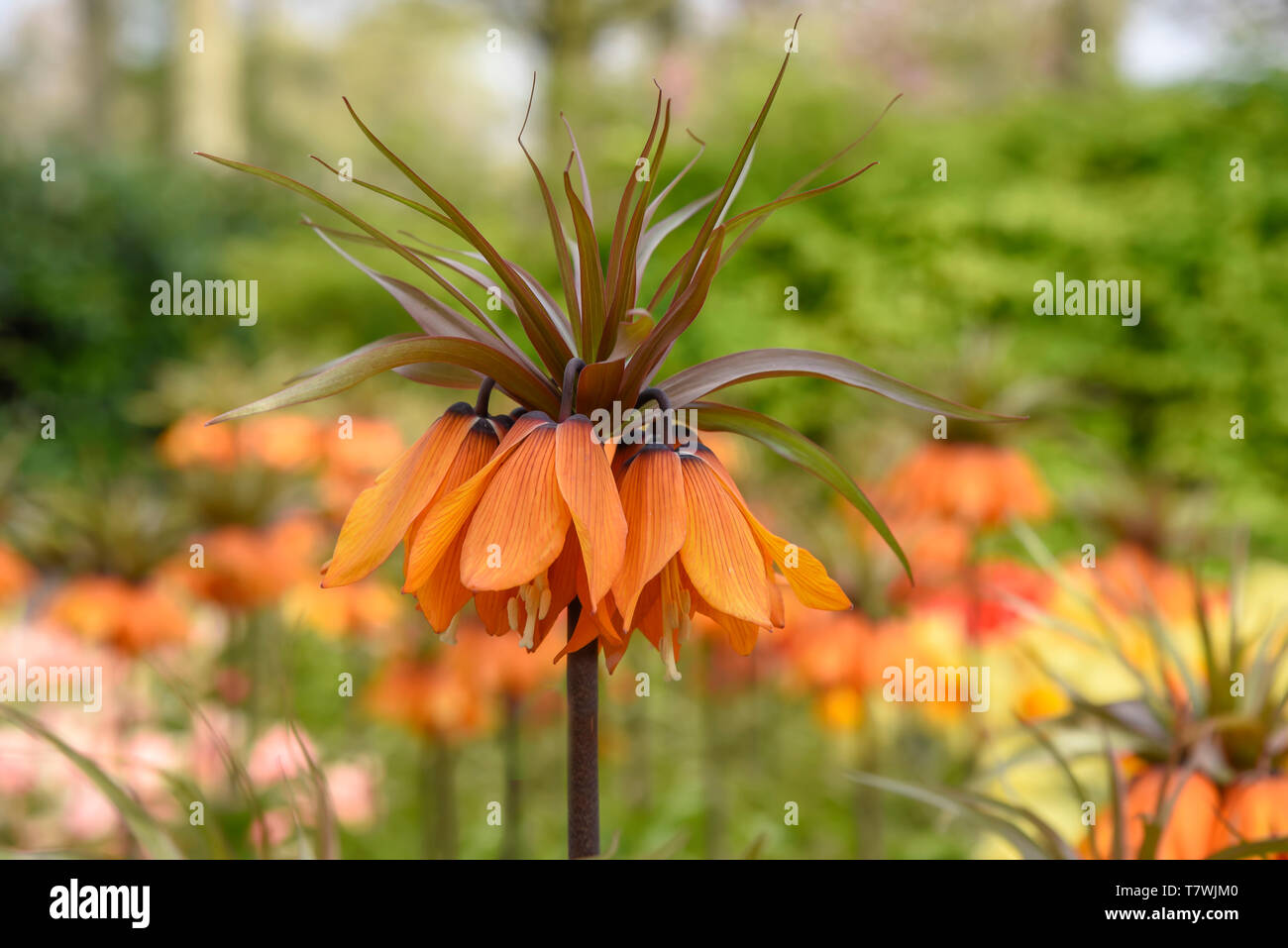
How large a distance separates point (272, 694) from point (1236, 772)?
87.6 inches

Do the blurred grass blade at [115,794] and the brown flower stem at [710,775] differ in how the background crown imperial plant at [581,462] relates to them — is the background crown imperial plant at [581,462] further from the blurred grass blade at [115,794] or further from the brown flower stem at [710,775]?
the brown flower stem at [710,775]

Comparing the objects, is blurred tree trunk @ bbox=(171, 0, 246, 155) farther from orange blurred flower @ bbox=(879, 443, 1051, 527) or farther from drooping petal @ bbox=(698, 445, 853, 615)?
drooping petal @ bbox=(698, 445, 853, 615)

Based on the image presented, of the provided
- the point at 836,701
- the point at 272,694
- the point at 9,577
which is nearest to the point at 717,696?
the point at 836,701

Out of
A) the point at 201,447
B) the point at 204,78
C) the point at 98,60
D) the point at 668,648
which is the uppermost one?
the point at 98,60

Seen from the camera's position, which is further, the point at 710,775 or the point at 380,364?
the point at 710,775

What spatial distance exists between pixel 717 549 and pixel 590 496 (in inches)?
3.0

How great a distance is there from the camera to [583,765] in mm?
467

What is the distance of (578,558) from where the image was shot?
491 millimetres

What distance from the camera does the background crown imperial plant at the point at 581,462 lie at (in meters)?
0.44

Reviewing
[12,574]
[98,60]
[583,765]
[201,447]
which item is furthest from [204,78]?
[583,765]

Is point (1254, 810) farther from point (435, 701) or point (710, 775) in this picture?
point (710, 775)

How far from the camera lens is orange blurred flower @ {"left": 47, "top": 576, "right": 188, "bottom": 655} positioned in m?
1.67

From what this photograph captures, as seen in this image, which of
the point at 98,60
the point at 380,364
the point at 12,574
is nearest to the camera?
the point at 380,364
